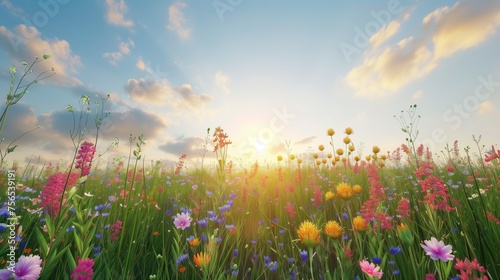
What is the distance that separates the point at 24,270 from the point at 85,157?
50.3 inches

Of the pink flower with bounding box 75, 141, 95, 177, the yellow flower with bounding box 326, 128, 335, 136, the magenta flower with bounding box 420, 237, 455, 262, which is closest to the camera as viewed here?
the magenta flower with bounding box 420, 237, 455, 262

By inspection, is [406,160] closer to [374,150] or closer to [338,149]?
[374,150]

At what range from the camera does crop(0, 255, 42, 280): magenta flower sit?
110 cm

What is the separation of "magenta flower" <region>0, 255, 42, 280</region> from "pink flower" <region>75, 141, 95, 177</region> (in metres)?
1.15

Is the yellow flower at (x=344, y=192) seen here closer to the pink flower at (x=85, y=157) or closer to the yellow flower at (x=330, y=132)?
the pink flower at (x=85, y=157)

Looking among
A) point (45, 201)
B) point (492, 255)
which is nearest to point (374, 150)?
point (492, 255)

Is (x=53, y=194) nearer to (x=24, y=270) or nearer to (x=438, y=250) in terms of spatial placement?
(x=24, y=270)

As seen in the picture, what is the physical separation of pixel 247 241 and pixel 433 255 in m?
2.08

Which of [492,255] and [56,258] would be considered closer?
[56,258]

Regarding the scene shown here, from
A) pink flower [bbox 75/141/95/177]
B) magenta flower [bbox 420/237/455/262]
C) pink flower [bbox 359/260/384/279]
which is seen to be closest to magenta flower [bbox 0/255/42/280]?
pink flower [bbox 75/141/95/177]

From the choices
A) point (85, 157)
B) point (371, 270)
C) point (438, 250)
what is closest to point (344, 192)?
point (438, 250)

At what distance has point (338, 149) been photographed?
6.90 meters

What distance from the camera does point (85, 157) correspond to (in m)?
2.25

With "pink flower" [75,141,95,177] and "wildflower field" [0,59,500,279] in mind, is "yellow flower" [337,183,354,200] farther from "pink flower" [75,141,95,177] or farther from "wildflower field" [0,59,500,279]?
"pink flower" [75,141,95,177]
